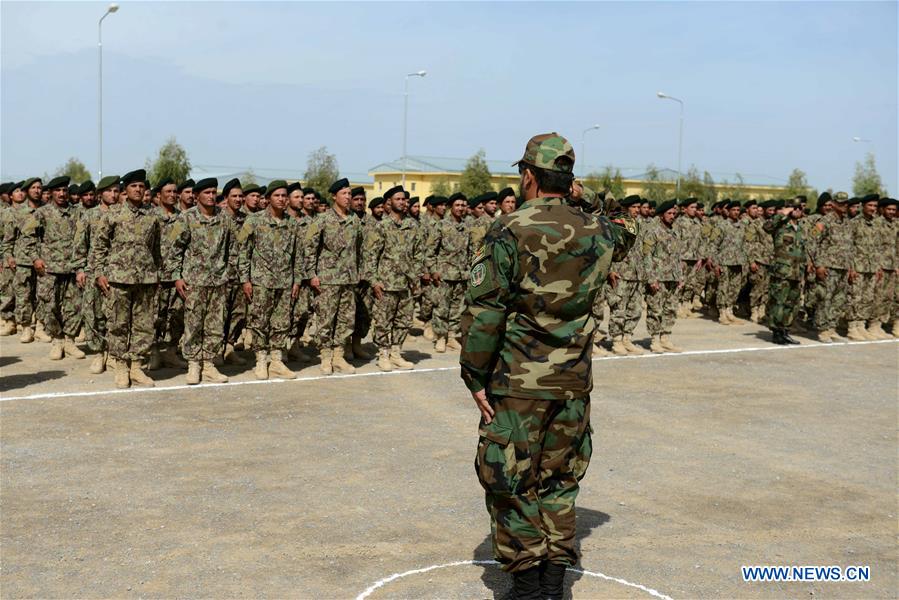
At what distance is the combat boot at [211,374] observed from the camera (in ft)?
34.1

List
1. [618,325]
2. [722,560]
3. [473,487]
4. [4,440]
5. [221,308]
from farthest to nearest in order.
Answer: [618,325]
[221,308]
[4,440]
[473,487]
[722,560]

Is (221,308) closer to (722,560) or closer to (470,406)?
(470,406)

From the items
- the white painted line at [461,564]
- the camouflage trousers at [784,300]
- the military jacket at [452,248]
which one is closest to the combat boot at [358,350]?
the military jacket at [452,248]

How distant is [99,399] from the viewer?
9305 mm

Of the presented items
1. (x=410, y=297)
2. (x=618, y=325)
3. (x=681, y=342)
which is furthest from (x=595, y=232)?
(x=681, y=342)

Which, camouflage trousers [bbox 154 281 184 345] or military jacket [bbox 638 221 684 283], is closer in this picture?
camouflage trousers [bbox 154 281 184 345]

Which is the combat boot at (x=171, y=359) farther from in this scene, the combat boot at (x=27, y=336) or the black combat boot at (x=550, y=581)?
the black combat boot at (x=550, y=581)

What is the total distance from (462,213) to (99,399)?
20.2 ft

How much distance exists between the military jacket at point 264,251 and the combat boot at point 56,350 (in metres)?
3.03

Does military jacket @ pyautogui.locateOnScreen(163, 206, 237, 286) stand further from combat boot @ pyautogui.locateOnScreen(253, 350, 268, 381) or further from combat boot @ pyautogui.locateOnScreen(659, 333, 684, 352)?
combat boot @ pyautogui.locateOnScreen(659, 333, 684, 352)

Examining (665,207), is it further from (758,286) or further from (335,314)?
(758,286)

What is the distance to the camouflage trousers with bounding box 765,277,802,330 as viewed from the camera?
14.7 metres

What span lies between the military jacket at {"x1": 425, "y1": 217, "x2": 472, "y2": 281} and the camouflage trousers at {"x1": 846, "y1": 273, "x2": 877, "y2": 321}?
655 cm

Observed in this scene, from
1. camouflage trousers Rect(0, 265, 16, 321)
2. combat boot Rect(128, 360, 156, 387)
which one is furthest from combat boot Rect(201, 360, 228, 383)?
camouflage trousers Rect(0, 265, 16, 321)
